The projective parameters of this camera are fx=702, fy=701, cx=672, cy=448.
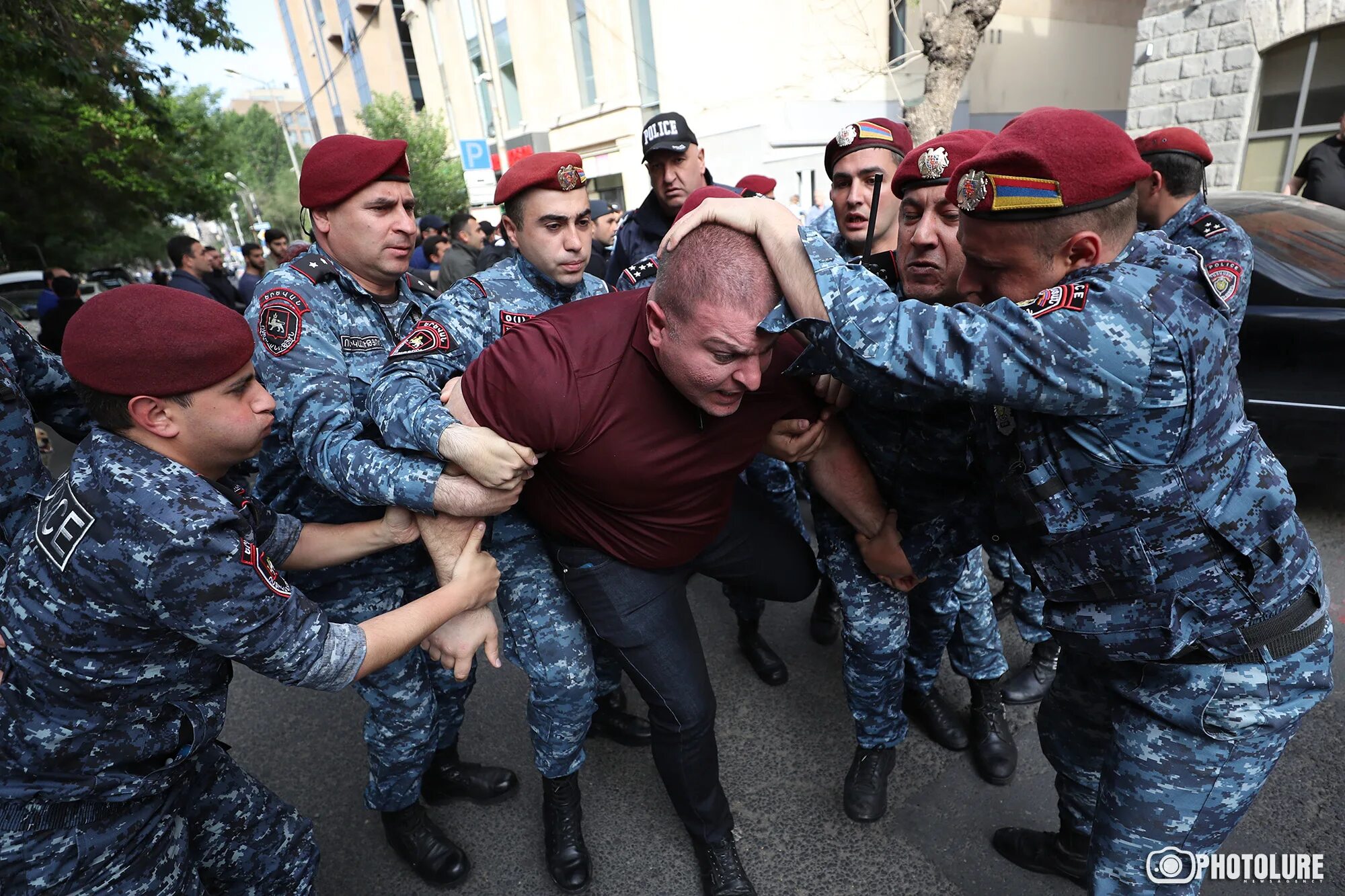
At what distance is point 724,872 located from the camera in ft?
6.72

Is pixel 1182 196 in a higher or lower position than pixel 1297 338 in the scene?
higher

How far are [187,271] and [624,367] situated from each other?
7.80 m

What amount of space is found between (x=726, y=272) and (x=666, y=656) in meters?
1.06

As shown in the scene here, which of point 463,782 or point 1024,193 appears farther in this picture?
point 463,782

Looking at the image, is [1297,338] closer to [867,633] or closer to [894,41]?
[867,633]

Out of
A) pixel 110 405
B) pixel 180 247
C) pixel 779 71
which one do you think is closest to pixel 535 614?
pixel 110 405

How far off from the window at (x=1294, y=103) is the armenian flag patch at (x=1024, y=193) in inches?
347

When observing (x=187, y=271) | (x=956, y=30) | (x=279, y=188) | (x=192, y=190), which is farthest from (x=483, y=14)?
(x=279, y=188)

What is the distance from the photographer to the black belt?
136cm

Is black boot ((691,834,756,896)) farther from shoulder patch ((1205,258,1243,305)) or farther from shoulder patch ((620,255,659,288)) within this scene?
shoulder patch ((1205,258,1243,305))

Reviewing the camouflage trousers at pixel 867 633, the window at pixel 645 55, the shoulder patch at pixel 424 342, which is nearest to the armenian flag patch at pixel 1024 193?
the camouflage trousers at pixel 867 633

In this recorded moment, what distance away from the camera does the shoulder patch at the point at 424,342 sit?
1885 millimetres

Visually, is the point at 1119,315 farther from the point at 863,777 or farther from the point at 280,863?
the point at 280,863

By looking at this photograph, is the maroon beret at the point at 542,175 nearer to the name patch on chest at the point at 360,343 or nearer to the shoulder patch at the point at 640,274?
the shoulder patch at the point at 640,274
